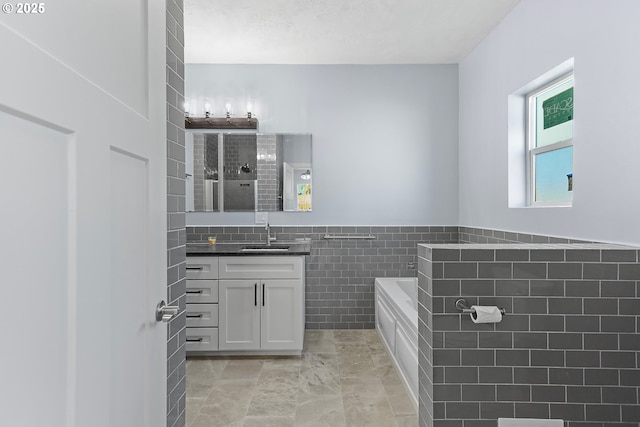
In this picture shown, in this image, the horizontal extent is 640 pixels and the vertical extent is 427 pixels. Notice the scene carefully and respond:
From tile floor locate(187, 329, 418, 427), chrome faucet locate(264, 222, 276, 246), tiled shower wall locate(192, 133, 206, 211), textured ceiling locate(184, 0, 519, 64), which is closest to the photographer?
tile floor locate(187, 329, 418, 427)

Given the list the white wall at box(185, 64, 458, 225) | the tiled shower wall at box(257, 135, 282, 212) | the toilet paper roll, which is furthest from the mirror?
the toilet paper roll

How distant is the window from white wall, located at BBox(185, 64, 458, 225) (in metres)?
1.10

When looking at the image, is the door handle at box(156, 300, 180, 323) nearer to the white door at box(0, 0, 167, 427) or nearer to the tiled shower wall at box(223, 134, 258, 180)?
the white door at box(0, 0, 167, 427)

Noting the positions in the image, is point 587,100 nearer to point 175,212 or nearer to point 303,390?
point 175,212

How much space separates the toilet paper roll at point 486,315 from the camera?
5.30 feet

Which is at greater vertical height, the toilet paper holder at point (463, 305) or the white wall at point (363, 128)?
the white wall at point (363, 128)

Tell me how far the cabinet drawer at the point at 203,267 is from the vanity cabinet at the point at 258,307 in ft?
0.18

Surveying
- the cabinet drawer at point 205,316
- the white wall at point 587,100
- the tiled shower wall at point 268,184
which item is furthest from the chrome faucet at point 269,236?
the white wall at point 587,100

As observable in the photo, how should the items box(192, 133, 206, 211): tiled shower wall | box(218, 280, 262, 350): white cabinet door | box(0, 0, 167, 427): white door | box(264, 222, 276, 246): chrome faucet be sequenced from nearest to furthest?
1. box(0, 0, 167, 427): white door
2. box(218, 280, 262, 350): white cabinet door
3. box(264, 222, 276, 246): chrome faucet
4. box(192, 133, 206, 211): tiled shower wall

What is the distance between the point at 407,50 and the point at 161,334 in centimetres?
348

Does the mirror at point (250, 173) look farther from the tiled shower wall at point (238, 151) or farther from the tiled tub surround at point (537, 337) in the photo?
the tiled tub surround at point (537, 337)

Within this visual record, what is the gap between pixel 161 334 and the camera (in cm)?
117

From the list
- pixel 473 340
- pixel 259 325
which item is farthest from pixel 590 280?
pixel 259 325

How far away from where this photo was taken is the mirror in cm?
394
